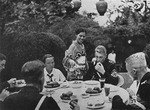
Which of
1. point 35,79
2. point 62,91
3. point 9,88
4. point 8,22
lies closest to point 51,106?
point 35,79

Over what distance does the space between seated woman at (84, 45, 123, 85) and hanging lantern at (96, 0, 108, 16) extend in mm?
630

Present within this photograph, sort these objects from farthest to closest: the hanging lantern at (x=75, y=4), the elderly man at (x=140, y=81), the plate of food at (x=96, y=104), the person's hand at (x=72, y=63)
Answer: the hanging lantern at (x=75, y=4)
the person's hand at (x=72, y=63)
the elderly man at (x=140, y=81)
the plate of food at (x=96, y=104)

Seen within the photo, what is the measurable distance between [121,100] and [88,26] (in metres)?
1.42

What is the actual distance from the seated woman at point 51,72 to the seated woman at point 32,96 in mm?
897

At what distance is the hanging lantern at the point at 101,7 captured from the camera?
4.67m

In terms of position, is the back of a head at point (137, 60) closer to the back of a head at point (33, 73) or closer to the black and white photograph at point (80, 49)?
the black and white photograph at point (80, 49)

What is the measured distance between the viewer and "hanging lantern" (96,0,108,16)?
4672mm

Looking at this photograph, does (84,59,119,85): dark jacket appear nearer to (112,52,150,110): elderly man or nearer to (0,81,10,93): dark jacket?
(112,52,150,110): elderly man

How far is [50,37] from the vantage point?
15.0ft

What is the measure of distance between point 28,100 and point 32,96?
0.07 meters

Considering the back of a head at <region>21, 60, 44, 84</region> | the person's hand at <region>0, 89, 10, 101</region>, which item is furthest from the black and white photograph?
the back of a head at <region>21, 60, 44, 84</region>

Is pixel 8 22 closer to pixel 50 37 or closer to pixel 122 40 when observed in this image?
pixel 50 37

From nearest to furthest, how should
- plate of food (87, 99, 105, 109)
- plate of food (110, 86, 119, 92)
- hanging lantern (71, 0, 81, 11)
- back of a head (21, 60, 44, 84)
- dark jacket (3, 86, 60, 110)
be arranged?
dark jacket (3, 86, 60, 110) < back of a head (21, 60, 44, 84) < plate of food (87, 99, 105, 109) < plate of food (110, 86, 119, 92) < hanging lantern (71, 0, 81, 11)

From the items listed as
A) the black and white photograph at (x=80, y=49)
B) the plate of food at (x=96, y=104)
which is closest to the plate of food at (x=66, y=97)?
the black and white photograph at (x=80, y=49)
